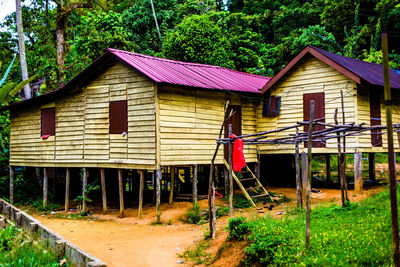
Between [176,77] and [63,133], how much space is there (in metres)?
6.49

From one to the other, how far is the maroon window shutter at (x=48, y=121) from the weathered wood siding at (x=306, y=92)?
9.96m

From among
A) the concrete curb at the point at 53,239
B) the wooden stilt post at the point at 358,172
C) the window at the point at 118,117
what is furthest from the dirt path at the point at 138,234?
the window at the point at 118,117

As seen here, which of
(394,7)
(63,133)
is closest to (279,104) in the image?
(63,133)

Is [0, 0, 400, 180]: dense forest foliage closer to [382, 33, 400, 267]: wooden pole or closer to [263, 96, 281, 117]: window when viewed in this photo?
[263, 96, 281, 117]: window

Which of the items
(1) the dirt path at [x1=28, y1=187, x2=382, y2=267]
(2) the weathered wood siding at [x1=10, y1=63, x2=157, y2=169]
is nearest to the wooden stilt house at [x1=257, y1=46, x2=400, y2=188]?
(1) the dirt path at [x1=28, y1=187, x2=382, y2=267]

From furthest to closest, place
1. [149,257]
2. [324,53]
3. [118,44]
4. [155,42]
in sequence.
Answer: [155,42]
[118,44]
[324,53]
[149,257]

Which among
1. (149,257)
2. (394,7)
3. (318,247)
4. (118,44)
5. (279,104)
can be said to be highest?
(394,7)

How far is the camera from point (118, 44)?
2611cm

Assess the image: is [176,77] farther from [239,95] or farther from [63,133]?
[63,133]

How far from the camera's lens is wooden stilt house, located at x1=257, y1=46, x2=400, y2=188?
16.0 m

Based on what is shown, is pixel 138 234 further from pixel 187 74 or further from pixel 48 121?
pixel 48 121

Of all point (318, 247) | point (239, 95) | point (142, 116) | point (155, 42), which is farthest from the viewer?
point (155, 42)

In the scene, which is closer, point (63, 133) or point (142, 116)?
point (142, 116)

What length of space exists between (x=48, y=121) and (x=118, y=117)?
4.96 metres
